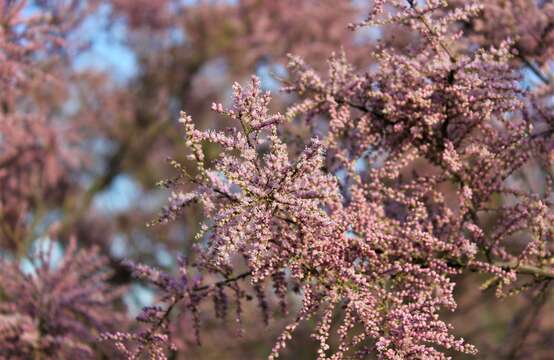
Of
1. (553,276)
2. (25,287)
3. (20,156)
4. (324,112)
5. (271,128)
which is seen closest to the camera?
(271,128)

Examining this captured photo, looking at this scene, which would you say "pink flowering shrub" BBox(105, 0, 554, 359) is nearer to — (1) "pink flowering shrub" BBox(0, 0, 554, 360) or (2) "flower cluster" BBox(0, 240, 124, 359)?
(1) "pink flowering shrub" BBox(0, 0, 554, 360)

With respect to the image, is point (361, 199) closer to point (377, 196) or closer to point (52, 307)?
point (377, 196)

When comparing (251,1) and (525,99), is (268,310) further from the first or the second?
(251,1)

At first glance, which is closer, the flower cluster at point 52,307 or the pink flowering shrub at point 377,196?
the pink flowering shrub at point 377,196

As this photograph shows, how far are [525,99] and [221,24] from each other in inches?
377

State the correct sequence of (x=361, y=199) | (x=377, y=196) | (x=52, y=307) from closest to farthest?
(x=361, y=199)
(x=377, y=196)
(x=52, y=307)

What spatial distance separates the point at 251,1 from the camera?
508 inches

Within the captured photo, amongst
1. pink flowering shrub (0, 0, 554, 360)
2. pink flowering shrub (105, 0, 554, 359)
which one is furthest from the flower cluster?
pink flowering shrub (105, 0, 554, 359)

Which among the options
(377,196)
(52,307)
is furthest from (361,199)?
(52,307)

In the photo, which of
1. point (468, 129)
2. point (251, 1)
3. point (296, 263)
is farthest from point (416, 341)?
point (251, 1)

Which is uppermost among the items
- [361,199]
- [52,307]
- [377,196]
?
[52,307]

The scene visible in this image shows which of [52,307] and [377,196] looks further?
[52,307]

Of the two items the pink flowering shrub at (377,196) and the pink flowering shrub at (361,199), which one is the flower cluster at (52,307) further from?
the pink flowering shrub at (377,196)

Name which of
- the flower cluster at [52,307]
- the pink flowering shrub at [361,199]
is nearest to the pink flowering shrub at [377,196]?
the pink flowering shrub at [361,199]
